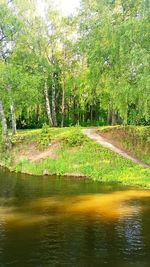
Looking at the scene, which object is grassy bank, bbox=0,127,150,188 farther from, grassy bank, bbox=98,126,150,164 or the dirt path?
grassy bank, bbox=98,126,150,164

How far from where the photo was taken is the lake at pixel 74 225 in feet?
44.6

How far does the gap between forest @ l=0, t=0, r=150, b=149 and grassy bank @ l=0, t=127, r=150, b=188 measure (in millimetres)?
2721

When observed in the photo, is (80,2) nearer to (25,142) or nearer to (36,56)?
(36,56)

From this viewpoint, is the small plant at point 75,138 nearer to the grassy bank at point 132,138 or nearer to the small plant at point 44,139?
the small plant at point 44,139

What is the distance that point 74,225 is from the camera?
17203mm

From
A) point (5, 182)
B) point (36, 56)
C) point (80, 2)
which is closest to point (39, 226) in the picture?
point (5, 182)

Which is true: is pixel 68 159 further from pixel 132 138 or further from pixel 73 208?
pixel 73 208

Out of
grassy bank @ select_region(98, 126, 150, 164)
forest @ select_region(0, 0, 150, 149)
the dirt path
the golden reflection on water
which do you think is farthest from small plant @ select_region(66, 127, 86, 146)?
the golden reflection on water

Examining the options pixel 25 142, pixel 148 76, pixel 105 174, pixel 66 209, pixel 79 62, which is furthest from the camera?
pixel 79 62

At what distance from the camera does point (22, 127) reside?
5956 centimetres

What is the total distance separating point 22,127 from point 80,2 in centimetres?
2319

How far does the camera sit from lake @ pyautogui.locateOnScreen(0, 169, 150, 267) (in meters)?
13.6

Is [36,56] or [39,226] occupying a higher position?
[36,56]

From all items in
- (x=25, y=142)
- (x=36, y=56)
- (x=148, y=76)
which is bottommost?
(x=25, y=142)
